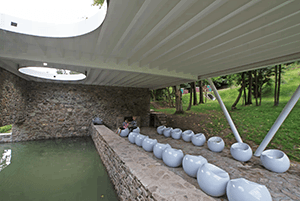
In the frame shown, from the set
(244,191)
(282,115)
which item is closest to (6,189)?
(244,191)

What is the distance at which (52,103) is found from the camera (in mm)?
7293

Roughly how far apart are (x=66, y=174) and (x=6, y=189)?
1.13 metres

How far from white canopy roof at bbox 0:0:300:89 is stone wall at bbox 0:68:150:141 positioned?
2.59 m

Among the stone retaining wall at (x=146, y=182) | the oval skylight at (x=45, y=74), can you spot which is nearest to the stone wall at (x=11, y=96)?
the oval skylight at (x=45, y=74)

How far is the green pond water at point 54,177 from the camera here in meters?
2.76

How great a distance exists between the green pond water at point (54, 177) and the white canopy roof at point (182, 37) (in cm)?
305

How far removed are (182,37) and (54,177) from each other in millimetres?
4616

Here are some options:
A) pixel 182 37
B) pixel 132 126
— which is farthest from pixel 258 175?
pixel 132 126

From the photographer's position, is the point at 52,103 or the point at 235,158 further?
the point at 52,103

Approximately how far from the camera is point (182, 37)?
2670 millimetres

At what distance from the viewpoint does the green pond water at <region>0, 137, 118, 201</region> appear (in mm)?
2764

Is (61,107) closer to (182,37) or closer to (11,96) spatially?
(11,96)

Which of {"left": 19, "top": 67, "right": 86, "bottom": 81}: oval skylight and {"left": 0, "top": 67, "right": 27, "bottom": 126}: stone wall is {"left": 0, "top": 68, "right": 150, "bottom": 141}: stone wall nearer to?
{"left": 0, "top": 67, "right": 27, "bottom": 126}: stone wall

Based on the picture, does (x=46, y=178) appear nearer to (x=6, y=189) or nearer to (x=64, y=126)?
(x=6, y=189)
